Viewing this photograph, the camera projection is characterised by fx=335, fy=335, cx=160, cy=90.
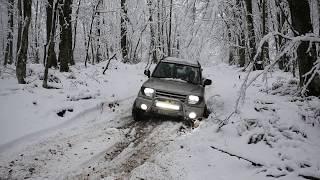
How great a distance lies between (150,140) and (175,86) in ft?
6.41

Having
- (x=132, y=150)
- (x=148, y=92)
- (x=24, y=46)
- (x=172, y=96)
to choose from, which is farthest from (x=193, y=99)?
(x=24, y=46)

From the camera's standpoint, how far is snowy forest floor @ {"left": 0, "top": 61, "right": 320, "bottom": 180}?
582cm

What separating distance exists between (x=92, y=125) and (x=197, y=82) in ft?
11.0

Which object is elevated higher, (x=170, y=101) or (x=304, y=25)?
(x=304, y=25)

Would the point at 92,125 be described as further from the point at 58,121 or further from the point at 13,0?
the point at 13,0

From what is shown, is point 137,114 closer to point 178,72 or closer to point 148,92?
point 148,92

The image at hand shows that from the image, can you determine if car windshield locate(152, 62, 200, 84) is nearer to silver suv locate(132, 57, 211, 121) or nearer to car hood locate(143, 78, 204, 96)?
car hood locate(143, 78, 204, 96)

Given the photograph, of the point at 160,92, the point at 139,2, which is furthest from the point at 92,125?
the point at 139,2

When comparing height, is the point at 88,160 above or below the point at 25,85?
below

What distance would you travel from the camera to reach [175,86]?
8.98 m

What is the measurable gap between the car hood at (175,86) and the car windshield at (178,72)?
1.59 feet

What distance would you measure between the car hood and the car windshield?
485mm

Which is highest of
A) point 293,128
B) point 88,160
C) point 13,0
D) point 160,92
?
point 13,0

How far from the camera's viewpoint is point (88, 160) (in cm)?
634
